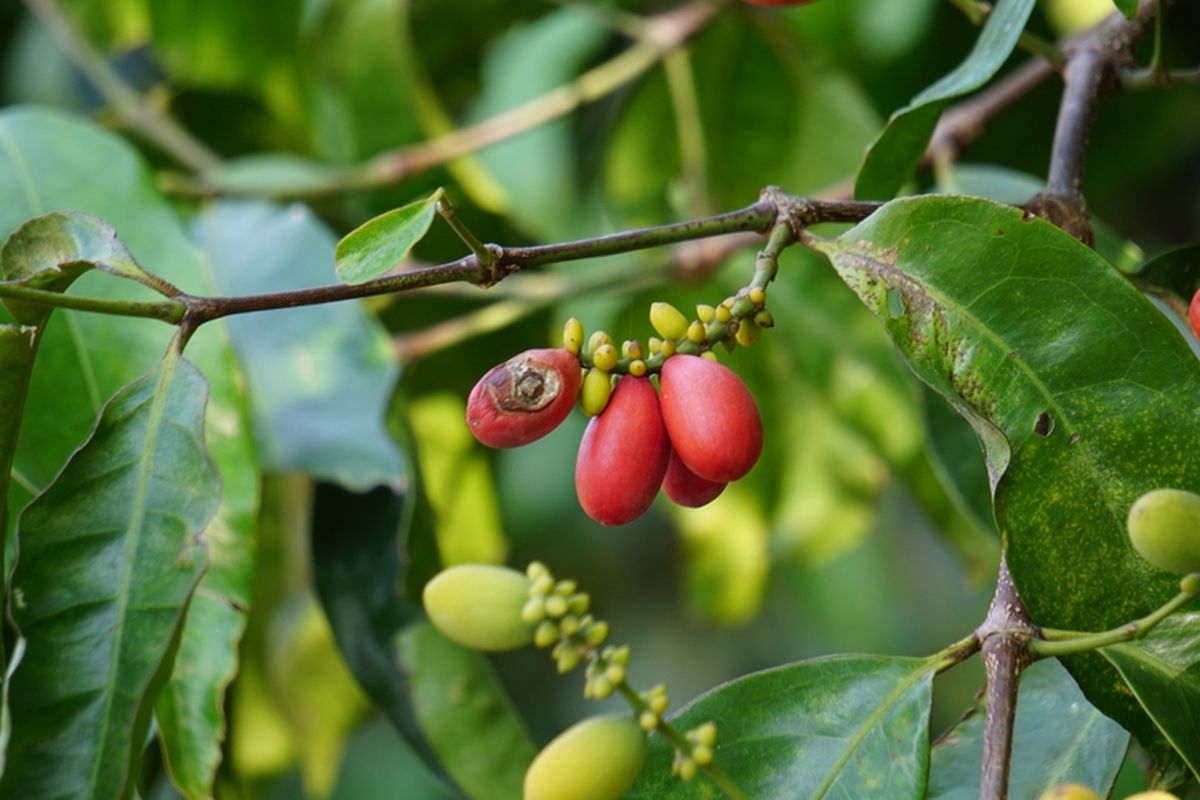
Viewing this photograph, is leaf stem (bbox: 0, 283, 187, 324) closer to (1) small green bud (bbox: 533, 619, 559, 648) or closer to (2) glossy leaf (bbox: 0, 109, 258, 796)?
(2) glossy leaf (bbox: 0, 109, 258, 796)

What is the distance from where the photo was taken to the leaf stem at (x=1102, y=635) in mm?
581

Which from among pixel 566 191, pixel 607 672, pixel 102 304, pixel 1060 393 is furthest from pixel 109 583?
pixel 566 191

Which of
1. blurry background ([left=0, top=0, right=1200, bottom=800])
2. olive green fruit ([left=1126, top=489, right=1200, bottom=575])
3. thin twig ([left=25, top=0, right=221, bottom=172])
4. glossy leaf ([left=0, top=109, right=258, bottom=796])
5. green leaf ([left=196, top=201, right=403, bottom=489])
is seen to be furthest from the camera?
thin twig ([left=25, top=0, right=221, bottom=172])

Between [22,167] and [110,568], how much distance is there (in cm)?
50

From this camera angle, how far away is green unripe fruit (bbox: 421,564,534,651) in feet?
2.23

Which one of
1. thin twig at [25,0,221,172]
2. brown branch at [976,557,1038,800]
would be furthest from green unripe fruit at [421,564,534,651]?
thin twig at [25,0,221,172]

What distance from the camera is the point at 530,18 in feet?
5.56

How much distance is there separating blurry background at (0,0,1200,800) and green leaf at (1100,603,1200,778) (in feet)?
1.24

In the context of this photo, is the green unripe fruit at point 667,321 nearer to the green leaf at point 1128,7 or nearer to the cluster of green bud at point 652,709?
the cluster of green bud at point 652,709

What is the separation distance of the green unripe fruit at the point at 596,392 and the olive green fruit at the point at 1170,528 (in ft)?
0.78

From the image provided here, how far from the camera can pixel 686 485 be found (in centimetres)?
68

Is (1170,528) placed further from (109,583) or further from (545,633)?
(109,583)

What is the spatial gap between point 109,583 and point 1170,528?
19.1 inches

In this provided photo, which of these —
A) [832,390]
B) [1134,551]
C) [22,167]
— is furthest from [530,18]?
[1134,551]
